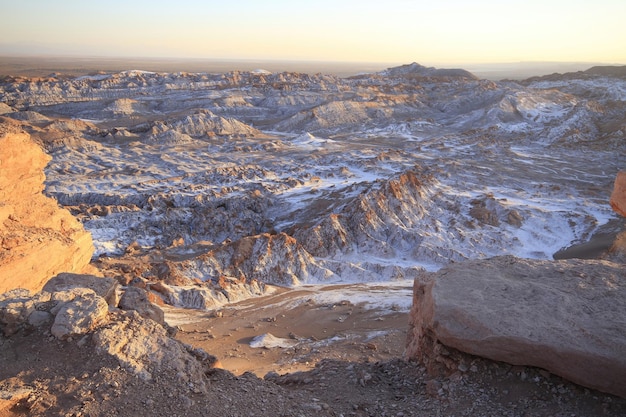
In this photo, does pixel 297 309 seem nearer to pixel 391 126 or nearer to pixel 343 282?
pixel 343 282

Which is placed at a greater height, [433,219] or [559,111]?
[559,111]

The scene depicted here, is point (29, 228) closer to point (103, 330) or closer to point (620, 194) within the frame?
point (103, 330)

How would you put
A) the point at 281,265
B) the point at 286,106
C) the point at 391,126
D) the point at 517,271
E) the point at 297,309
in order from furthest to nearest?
the point at 286,106 < the point at 391,126 < the point at 281,265 < the point at 297,309 < the point at 517,271

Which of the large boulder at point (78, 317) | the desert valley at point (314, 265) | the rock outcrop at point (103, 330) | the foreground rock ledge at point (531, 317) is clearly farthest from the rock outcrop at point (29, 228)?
the foreground rock ledge at point (531, 317)

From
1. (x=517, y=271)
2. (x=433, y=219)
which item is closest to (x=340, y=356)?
(x=517, y=271)

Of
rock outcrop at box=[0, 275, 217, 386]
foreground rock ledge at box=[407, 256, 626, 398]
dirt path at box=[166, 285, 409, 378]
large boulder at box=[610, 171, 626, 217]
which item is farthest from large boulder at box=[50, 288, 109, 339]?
large boulder at box=[610, 171, 626, 217]

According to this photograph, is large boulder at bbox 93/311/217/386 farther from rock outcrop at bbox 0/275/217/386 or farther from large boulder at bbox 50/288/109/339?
large boulder at bbox 50/288/109/339

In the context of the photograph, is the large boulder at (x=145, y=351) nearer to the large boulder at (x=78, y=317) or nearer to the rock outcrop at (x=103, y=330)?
the rock outcrop at (x=103, y=330)
